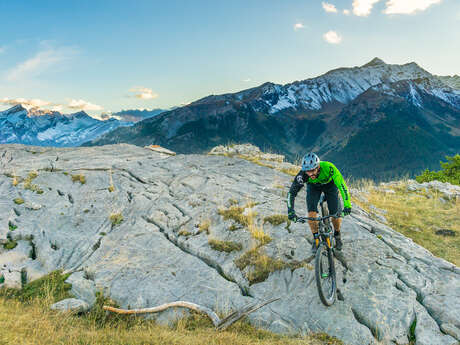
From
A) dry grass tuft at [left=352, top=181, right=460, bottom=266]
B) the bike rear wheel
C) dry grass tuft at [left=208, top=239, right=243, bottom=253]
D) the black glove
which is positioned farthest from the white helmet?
dry grass tuft at [left=352, top=181, right=460, bottom=266]

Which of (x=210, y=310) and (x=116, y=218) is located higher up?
(x=116, y=218)

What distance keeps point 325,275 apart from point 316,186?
2780mm

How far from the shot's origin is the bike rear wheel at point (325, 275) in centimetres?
686

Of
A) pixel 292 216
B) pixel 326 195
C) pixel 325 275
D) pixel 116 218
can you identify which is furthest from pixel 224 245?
pixel 116 218

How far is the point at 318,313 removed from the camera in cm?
703

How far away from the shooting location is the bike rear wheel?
22.5 feet

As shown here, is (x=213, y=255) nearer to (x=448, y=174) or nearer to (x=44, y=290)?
(x=44, y=290)

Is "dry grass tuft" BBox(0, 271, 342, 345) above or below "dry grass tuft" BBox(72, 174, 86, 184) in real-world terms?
below

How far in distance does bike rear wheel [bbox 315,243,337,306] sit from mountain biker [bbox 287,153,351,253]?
1.35ft

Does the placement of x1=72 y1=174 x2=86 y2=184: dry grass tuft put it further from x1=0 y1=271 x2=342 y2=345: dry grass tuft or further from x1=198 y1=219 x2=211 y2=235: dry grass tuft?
x1=198 y1=219 x2=211 y2=235: dry grass tuft

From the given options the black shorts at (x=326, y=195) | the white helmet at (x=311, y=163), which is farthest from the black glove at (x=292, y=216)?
the white helmet at (x=311, y=163)

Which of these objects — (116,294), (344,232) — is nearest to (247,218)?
(344,232)

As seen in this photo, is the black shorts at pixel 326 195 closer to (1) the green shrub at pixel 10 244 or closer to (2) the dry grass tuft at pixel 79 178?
(1) the green shrub at pixel 10 244

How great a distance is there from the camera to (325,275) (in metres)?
7.04
